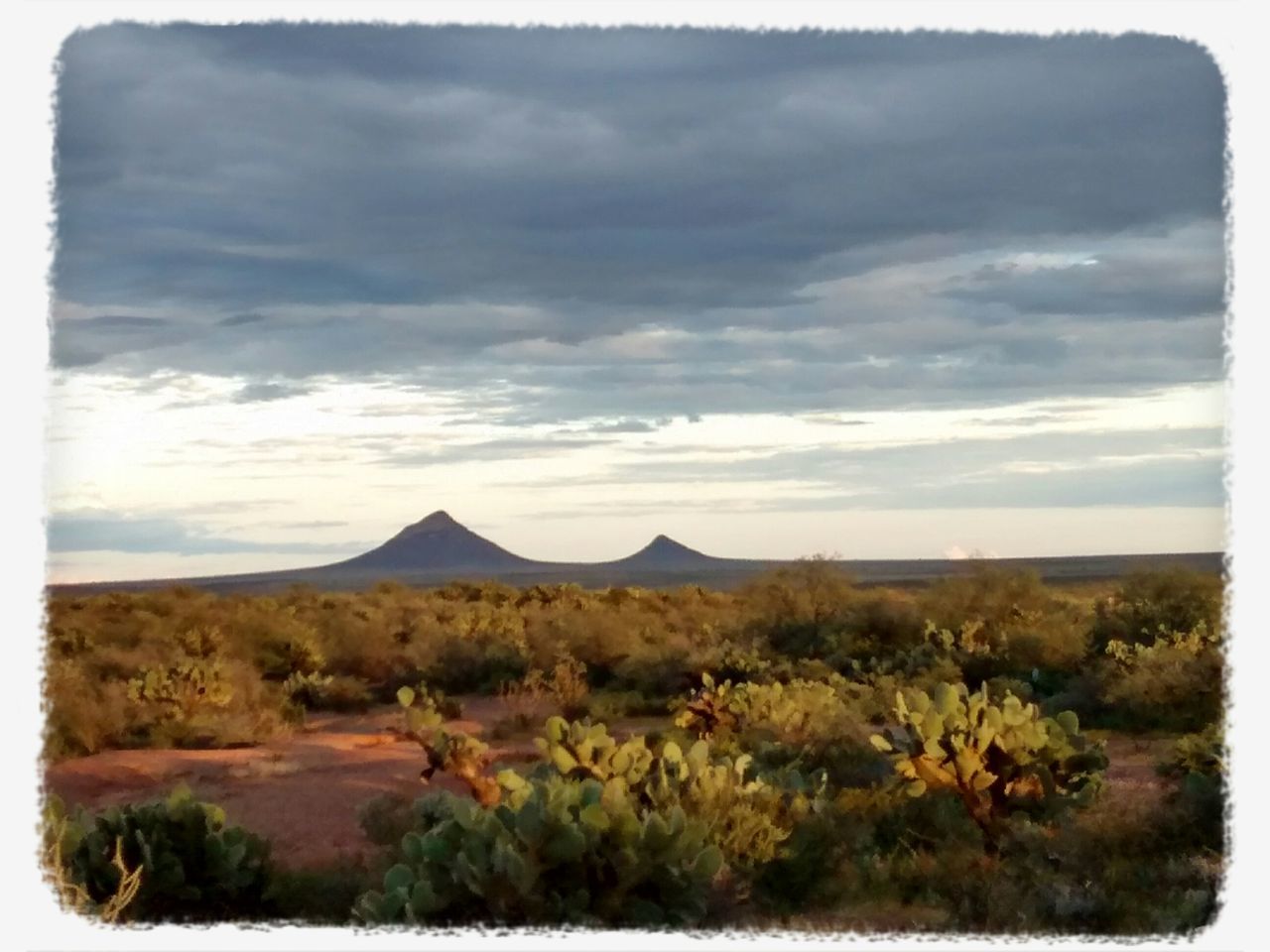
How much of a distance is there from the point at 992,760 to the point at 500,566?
6.33 feet

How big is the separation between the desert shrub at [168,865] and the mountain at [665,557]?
5.52 feet

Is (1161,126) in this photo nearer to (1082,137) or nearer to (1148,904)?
(1082,137)

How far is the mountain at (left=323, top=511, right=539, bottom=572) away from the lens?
414cm

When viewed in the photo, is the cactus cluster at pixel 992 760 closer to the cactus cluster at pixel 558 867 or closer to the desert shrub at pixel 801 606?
the desert shrub at pixel 801 606

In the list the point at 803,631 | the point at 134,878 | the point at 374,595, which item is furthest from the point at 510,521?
the point at 134,878

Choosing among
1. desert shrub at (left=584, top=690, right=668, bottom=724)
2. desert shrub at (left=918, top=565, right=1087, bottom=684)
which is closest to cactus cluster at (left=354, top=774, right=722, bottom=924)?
desert shrub at (left=584, top=690, right=668, bottom=724)

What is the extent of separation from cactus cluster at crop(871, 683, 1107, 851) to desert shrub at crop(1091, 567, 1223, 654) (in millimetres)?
603

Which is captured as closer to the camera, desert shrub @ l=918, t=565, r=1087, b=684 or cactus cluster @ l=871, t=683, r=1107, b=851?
cactus cluster @ l=871, t=683, r=1107, b=851

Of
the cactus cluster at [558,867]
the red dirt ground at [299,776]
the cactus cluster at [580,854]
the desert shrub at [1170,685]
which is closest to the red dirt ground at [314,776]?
the red dirt ground at [299,776]

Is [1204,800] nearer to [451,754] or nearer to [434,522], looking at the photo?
[451,754]

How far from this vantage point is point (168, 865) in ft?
12.2

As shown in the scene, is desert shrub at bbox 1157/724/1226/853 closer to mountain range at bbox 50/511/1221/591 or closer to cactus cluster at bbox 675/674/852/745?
mountain range at bbox 50/511/1221/591

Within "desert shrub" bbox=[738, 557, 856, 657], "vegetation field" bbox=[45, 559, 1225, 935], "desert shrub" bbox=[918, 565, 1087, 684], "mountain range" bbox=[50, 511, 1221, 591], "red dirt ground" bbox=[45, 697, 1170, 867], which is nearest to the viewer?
"vegetation field" bbox=[45, 559, 1225, 935]

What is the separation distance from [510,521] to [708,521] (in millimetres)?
754
